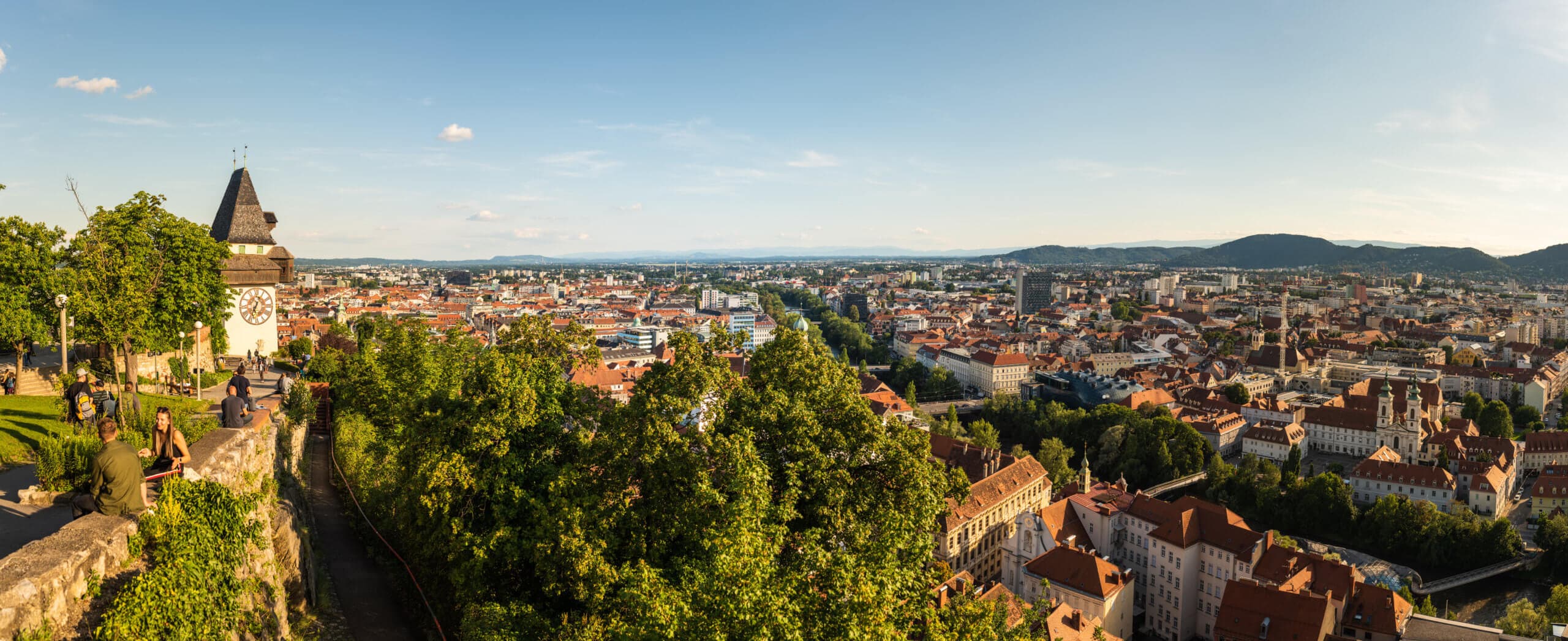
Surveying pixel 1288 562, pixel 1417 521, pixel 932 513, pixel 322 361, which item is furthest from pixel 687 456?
pixel 1417 521

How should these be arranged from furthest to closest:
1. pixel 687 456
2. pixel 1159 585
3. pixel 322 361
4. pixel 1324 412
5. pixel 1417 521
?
pixel 1324 412, pixel 1417 521, pixel 1159 585, pixel 322 361, pixel 687 456

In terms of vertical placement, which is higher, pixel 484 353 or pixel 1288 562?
pixel 484 353

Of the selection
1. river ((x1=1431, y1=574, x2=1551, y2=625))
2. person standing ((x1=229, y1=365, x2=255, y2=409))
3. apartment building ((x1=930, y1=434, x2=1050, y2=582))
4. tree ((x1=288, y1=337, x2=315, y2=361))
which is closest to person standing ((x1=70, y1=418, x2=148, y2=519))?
person standing ((x1=229, y1=365, x2=255, y2=409))

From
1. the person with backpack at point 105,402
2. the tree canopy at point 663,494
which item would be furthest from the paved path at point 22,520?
the tree canopy at point 663,494

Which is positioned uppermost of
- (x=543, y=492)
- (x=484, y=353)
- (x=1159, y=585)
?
(x=484, y=353)

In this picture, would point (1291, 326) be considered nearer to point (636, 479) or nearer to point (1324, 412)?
point (1324, 412)

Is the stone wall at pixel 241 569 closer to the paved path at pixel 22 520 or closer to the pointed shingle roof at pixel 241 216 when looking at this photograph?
the paved path at pixel 22 520

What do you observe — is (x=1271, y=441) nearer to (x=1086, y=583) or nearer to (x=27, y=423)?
(x=1086, y=583)
